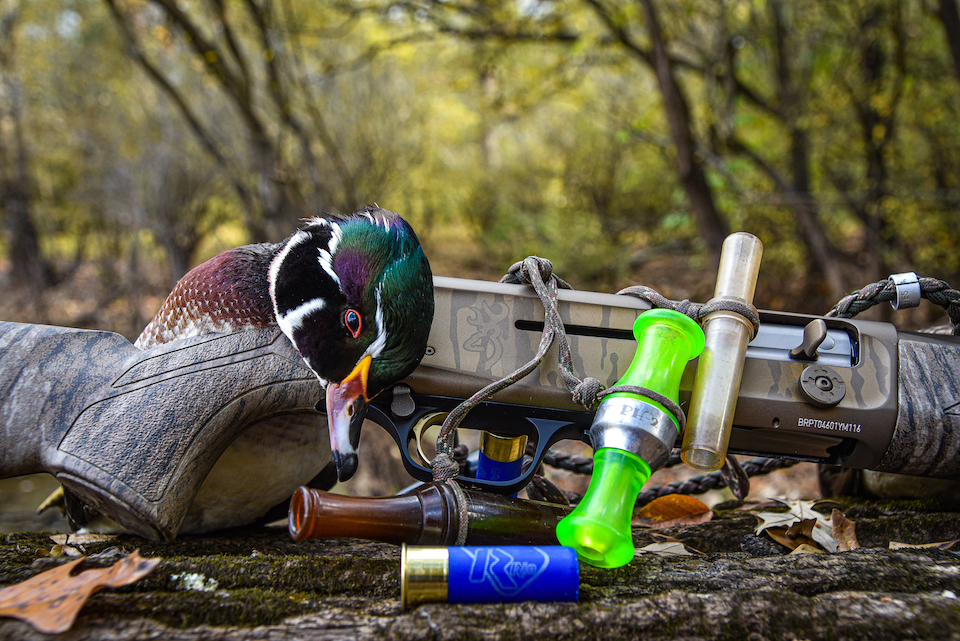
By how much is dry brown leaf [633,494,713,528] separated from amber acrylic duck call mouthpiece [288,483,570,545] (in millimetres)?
593

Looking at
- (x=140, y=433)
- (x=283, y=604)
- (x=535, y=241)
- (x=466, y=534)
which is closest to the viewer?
(x=283, y=604)

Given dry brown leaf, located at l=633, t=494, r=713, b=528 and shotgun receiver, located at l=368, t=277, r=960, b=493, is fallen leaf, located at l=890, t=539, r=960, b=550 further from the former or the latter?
dry brown leaf, located at l=633, t=494, r=713, b=528

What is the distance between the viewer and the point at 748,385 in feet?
4.86

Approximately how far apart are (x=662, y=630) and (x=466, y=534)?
407 millimetres

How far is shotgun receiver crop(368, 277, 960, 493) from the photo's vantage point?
4.84ft

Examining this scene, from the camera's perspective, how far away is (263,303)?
148 centimetres

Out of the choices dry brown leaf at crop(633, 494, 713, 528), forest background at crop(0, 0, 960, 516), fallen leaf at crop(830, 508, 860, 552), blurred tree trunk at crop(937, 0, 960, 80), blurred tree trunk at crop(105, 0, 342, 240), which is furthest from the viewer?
blurred tree trunk at crop(105, 0, 342, 240)

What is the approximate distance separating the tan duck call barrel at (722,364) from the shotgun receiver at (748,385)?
119 millimetres

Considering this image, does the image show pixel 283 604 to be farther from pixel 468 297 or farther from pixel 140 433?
pixel 468 297

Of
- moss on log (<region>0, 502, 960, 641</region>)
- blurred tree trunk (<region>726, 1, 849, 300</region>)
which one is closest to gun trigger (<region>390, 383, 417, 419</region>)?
moss on log (<region>0, 502, 960, 641</region>)

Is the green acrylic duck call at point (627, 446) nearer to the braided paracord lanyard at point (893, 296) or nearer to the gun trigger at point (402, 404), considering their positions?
the gun trigger at point (402, 404)

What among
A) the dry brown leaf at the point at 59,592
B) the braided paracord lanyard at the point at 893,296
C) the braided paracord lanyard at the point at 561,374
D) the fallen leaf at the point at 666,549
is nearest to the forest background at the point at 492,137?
the braided paracord lanyard at the point at 893,296

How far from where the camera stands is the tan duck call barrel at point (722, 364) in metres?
1.31

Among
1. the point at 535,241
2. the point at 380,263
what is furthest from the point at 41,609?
the point at 535,241
